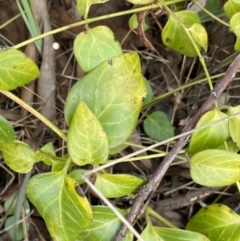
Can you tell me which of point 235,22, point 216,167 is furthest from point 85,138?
point 235,22

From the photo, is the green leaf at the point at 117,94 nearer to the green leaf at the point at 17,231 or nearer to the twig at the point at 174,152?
the twig at the point at 174,152

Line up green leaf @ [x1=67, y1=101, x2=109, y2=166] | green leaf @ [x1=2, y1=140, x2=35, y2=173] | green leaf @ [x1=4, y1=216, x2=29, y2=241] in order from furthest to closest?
green leaf @ [x1=4, y1=216, x2=29, y2=241] → green leaf @ [x1=2, y1=140, x2=35, y2=173] → green leaf @ [x1=67, y1=101, x2=109, y2=166]

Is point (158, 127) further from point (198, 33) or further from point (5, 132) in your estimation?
point (5, 132)

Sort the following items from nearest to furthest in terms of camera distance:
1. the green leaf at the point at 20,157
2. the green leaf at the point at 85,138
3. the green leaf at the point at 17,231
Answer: the green leaf at the point at 85,138 < the green leaf at the point at 20,157 < the green leaf at the point at 17,231

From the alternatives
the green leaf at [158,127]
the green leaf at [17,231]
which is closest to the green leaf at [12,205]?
the green leaf at [17,231]

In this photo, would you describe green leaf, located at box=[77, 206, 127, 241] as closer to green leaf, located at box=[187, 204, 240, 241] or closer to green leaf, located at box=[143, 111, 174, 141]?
green leaf, located at box=[187, 204, 240, 241]

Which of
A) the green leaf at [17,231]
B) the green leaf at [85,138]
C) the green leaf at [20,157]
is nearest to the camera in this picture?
the green leaf at [85,138]

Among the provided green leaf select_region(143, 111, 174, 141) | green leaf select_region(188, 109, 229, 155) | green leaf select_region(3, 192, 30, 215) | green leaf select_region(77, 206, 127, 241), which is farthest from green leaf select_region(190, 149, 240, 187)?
green leaf select_region(3, 192, 30, 215)
